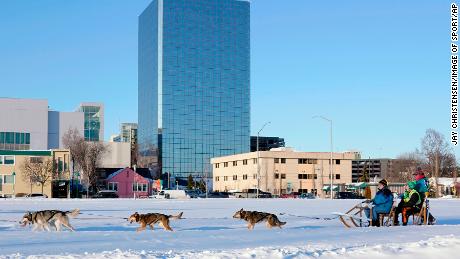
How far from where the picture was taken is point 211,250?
1258cm

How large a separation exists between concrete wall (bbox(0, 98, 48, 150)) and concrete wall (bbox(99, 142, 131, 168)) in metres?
33.0

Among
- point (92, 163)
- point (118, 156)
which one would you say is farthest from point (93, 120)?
point (92, 163)

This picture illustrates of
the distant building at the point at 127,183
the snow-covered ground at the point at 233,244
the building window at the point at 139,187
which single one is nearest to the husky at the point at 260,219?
the snow-covered ground at the point at 233,244

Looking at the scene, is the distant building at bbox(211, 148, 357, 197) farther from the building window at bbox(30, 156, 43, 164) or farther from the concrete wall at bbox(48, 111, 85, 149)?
the building window at bbox(30, 156, 43, 164)

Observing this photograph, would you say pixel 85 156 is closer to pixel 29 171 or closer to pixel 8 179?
pixel 8 179

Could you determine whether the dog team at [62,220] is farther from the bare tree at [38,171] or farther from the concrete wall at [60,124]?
the concrete wall at [60,124]

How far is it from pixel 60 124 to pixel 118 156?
3442 centimetres

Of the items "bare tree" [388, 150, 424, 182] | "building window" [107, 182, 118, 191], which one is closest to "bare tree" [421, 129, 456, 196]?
"bare tree" [388, 150, 424, 182]

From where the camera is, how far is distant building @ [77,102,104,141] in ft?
487

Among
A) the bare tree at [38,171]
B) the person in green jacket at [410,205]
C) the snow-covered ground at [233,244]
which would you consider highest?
the bare tree at [38,171]

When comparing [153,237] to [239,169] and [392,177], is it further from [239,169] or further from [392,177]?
[392,177]

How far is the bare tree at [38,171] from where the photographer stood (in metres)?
84.8

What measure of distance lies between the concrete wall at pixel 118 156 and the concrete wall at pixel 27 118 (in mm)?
33013

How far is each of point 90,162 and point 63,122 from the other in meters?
23.8
